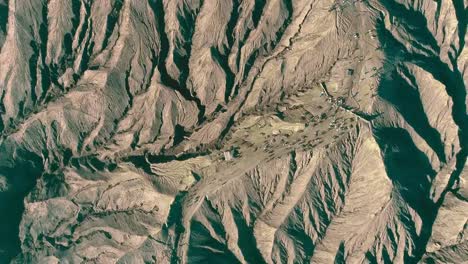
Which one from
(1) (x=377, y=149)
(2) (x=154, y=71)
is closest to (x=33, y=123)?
(2) (x=154, y=71)

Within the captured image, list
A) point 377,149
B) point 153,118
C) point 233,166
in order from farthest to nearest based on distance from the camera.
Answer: point 153,118
point 233,166
point 377,149

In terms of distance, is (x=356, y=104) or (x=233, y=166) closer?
(x=356, y=104)

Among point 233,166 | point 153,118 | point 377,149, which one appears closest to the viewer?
point 377,149

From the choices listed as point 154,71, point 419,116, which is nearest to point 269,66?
point 154,71

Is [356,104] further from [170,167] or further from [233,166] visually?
[170,167]

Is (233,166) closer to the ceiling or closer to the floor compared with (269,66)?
closer to the floor

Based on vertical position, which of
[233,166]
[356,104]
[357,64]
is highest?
[357,64]
